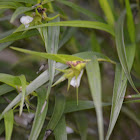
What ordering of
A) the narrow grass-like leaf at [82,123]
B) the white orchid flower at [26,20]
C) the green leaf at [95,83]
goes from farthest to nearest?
the narrow grass-like leaf at [82,123]
the white orchid flower at [26,20]
the green leaf at [95,83]

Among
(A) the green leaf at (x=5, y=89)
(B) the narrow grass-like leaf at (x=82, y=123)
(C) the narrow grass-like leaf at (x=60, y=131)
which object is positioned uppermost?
(A) the green leaf at (x=5, y=89)

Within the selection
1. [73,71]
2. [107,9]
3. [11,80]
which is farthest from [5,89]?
[107,9]

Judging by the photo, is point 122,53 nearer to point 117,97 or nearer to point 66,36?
point 117,97

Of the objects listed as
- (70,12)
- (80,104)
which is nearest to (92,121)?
(80,104)

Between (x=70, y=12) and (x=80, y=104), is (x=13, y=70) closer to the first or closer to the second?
(x=80, y=104)

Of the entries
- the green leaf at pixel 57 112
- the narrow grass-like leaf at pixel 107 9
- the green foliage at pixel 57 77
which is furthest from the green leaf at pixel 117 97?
the narrow grass-like leaf at pixel 107 9

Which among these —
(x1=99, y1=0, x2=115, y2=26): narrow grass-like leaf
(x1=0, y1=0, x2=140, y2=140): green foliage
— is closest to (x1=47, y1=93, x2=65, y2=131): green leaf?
(x1=0, y1=0, x2=140, y2=140): green foliage

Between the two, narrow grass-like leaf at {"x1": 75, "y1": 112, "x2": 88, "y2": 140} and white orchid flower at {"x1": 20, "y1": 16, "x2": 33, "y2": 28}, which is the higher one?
white orchid flower at {"x1": 20, "y1": 16, "x2": 33, "y2": 28}

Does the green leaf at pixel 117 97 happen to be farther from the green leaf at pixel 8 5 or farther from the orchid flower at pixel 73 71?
the green leaf at pixel 8 5

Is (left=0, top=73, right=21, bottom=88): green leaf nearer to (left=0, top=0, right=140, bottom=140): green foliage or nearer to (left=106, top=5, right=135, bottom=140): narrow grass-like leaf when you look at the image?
(left=0, top=0, right=140, bottom=140): green foliage
